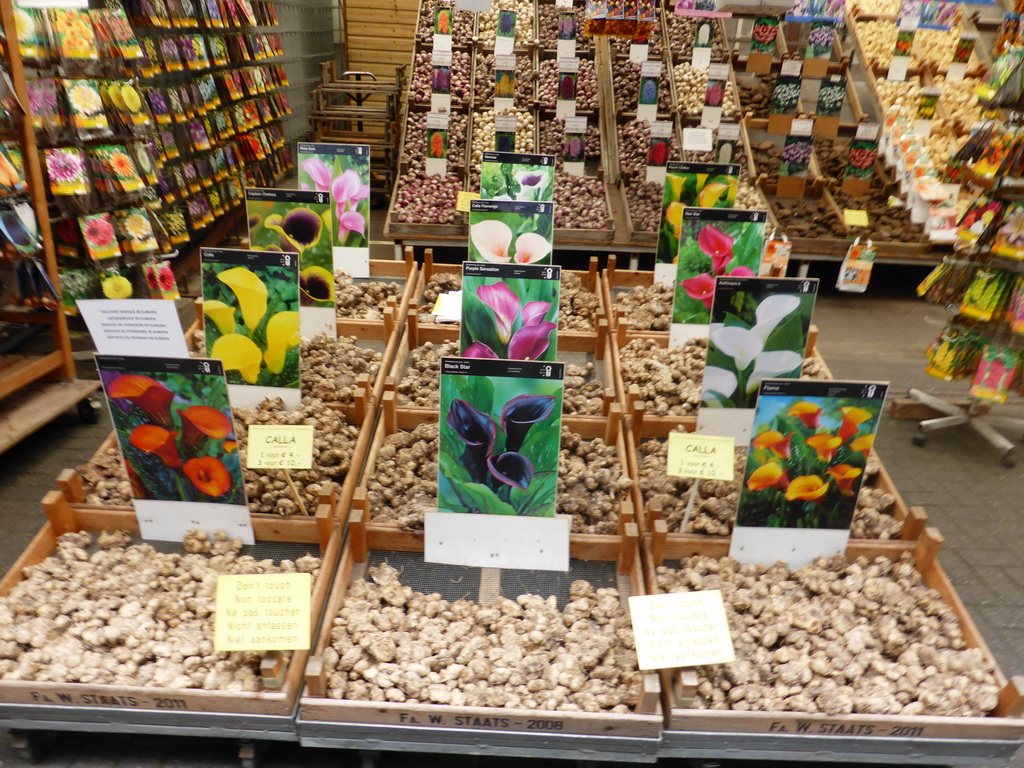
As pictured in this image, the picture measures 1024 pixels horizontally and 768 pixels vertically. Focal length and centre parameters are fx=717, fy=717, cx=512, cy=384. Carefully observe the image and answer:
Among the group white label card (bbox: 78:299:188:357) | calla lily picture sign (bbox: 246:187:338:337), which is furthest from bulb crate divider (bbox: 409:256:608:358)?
white label card (bbox: 78:299:188:357)

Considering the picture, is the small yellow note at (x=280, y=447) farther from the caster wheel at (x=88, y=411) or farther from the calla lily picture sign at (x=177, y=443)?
the caster wheel at (x=88, y=411)

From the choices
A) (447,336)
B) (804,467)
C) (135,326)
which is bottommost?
(447,336)

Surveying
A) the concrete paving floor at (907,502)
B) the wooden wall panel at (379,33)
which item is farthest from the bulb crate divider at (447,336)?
the wooden wall panel at (379,33)

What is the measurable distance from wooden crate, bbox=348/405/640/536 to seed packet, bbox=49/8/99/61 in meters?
2.53

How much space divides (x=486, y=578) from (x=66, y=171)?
122 inches

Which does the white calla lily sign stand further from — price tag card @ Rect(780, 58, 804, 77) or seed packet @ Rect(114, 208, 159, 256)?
price tag card @ Rect(780, 58, 804, 77)

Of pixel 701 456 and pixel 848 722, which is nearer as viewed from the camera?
pixel 848 722

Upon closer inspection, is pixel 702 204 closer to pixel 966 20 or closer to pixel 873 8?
pixel 873 8

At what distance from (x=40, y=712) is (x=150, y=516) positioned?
1.89 feet

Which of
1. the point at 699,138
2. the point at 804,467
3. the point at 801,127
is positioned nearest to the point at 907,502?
the point at 804,467

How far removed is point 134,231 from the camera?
13.0 feet

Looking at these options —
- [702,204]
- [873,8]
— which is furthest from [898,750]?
[873,8]

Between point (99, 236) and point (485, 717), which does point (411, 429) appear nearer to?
point (485, 717)

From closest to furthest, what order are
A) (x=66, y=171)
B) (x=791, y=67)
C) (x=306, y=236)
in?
Result: (x=306, y=236), (x=66, y=171), (x=791, y=67)
